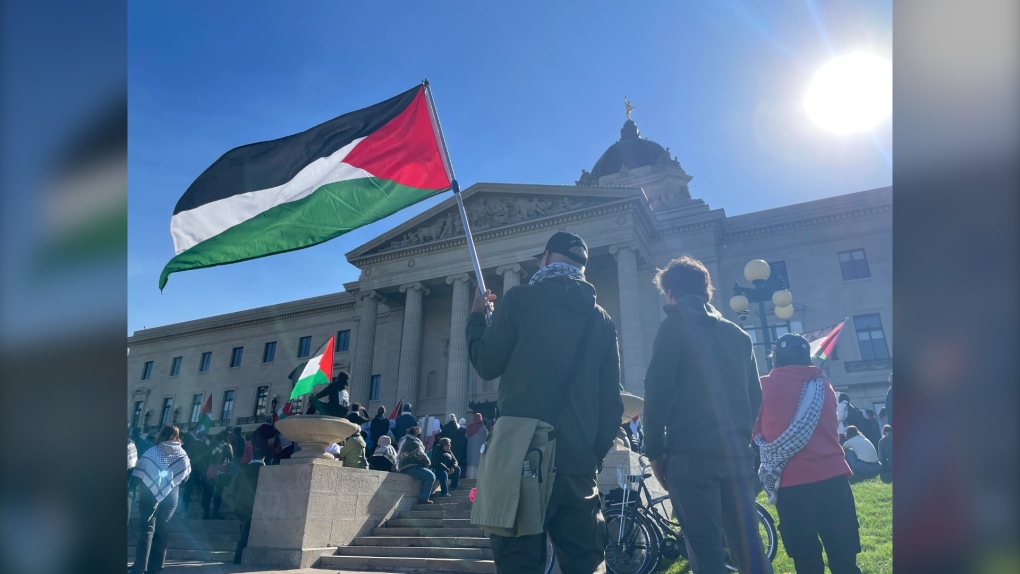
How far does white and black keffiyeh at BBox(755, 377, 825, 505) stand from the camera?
4758 millimetres

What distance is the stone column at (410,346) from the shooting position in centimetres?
3641

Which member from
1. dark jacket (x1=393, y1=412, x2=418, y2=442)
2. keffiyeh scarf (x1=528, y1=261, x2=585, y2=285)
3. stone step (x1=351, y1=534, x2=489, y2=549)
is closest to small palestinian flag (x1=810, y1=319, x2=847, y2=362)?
stone step (x1=351, y1=534, x2=489, y2=549)

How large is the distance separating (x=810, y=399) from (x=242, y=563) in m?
8.46

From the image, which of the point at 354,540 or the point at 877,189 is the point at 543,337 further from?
the point at 877,189

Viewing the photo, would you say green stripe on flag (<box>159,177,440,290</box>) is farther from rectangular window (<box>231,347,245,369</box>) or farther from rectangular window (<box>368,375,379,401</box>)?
rectangular window (<box>231,347,245,369</box>)

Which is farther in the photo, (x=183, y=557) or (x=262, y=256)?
(x=183, y=557)

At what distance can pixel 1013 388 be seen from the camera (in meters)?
0.81

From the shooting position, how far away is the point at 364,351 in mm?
38781

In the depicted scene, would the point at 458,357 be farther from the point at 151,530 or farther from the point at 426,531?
the point at 151,530

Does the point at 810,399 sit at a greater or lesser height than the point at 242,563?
greater

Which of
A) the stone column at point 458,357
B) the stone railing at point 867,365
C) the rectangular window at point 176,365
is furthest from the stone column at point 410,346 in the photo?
the rectangular window at point 176,365

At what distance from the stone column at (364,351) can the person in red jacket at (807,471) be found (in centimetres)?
3465

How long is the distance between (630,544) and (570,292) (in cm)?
478

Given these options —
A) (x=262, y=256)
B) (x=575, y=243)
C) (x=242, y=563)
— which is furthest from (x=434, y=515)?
(x=575, y=243)
